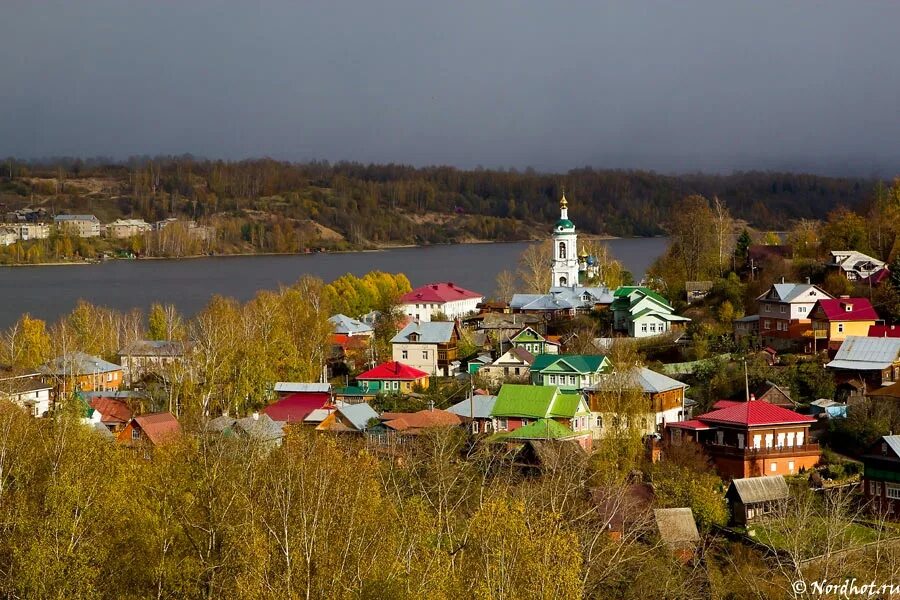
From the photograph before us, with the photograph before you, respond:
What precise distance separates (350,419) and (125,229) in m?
68.1

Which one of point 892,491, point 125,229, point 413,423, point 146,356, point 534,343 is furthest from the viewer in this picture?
point 125,229

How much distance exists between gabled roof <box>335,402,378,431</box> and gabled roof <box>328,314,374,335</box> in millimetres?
7438

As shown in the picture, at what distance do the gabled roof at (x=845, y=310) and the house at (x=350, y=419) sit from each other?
6.70 meters

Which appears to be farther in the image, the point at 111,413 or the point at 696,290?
the point at 696,290

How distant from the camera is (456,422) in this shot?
15375 mm

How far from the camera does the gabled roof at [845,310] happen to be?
58.2 ft

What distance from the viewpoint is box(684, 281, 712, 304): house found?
22.3 metres

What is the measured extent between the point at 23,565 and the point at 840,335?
12.8 metres

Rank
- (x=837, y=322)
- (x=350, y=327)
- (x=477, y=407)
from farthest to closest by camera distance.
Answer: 1. (x=350, y=327)
2. (x=837, y=322)
3. (x=477, y=407)

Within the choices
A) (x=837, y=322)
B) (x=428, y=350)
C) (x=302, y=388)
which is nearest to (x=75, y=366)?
(x=302, y=388)

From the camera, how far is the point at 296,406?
56.4ft

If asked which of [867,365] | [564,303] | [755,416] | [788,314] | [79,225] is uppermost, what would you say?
[788,314]

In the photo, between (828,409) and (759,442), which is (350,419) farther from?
(828,409)

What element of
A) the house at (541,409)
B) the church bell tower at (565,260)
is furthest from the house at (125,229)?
the house at (541,409)
